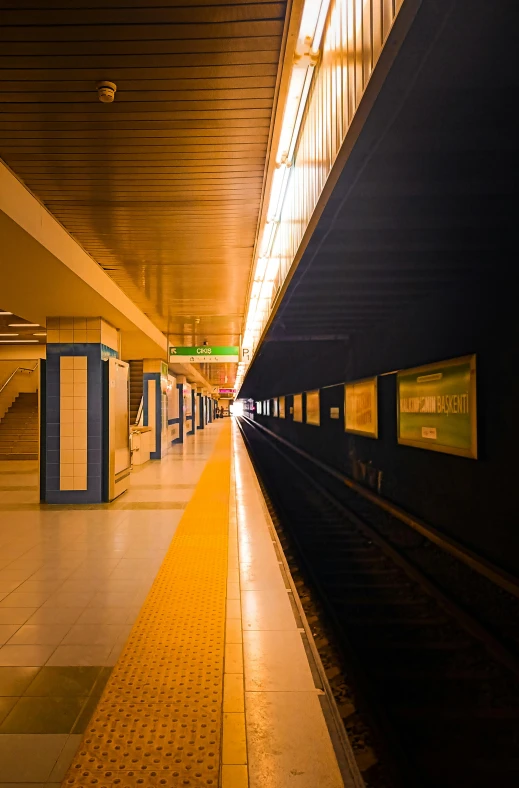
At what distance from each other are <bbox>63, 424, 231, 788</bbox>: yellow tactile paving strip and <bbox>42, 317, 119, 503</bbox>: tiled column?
4.48m

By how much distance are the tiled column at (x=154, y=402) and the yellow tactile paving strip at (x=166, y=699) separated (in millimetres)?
11047

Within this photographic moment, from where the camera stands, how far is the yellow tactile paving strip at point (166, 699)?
1933mm

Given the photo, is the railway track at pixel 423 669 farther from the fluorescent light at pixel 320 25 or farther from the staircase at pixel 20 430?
the staircase at pixel 20 430

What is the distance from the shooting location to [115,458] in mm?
8797

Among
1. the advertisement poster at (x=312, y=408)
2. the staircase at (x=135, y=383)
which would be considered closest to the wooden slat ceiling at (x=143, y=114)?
the advertisement poster at (x=312, y=408)

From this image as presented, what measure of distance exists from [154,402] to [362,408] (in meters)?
8.03

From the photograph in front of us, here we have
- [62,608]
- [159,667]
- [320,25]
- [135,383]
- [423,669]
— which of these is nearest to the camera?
[159,667]

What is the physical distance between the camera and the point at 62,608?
4.03m

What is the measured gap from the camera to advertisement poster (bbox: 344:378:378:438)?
8352mm

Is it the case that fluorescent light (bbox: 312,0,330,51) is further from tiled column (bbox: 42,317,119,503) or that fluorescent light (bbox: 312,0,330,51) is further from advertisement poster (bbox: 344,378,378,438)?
tiled column (bbox: 42,317,119,503)

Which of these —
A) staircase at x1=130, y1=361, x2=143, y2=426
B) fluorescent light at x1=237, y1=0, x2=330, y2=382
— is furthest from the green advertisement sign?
staircase at x1=130, y1=361, x2=143, y2=426

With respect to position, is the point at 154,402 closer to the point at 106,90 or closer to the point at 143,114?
the point at 143,114

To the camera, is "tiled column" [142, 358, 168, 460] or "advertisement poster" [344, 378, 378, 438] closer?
"advertisement poster" [344, 378, 378, 438]

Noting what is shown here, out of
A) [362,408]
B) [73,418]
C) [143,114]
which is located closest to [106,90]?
[143,114]
